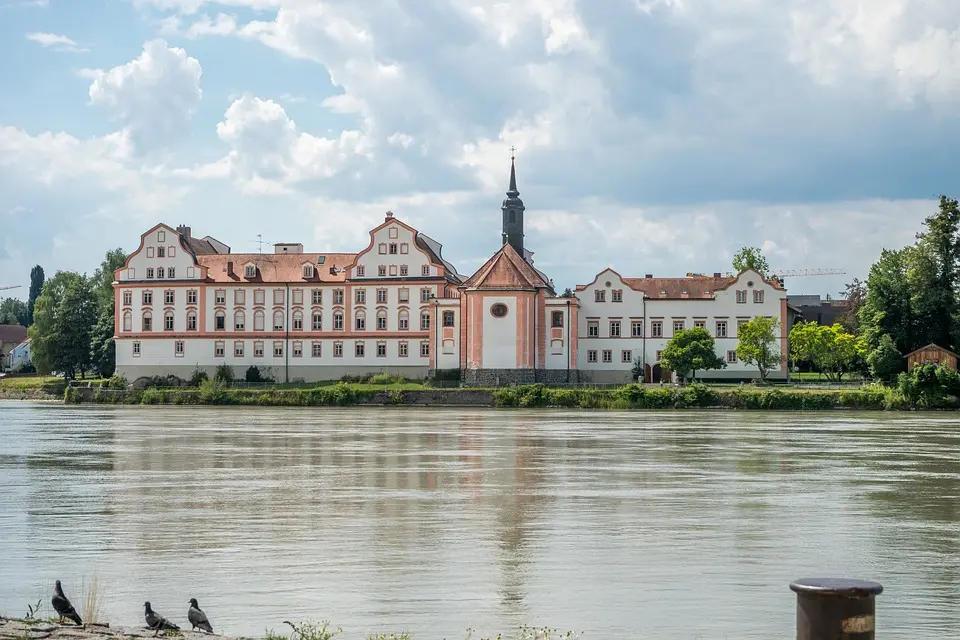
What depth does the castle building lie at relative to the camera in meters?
92.4

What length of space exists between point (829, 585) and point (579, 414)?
2508 inches

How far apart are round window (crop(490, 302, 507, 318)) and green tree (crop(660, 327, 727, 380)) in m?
12.0

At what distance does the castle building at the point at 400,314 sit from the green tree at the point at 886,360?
1287cm

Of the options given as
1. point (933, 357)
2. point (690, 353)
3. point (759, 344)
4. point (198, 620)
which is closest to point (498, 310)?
point (690, 353)

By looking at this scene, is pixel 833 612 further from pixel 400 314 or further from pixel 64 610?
pixel 400 314

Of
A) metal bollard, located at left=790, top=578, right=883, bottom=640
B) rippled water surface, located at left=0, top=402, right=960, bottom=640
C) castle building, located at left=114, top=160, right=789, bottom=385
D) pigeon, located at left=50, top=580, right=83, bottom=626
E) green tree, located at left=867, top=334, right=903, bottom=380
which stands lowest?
rippled water surface, located at left=0, top=402, right=960, bottom=640

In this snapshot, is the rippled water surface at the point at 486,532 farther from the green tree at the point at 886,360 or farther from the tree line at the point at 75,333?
the tree line at the point at 75,333

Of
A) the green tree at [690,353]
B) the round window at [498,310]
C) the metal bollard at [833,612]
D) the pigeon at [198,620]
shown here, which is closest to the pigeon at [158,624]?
the pigeon at [198,620]

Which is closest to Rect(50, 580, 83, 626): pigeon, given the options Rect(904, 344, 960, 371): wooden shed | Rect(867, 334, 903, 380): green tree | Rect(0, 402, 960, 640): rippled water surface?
Rect(0, 402, 960, 640): rippled water surface

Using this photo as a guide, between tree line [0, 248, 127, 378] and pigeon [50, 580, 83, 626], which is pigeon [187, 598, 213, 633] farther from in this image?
tree line [0, 248, 127, 378]

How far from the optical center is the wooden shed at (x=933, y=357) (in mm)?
76812

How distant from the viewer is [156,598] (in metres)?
14.6

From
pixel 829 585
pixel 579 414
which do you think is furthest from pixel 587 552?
pixel 579 414

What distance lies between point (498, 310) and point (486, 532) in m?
71.2
